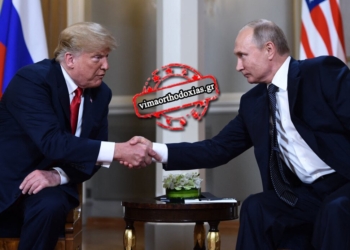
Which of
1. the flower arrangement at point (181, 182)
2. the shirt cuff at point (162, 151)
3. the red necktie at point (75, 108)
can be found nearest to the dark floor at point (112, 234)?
the flower arrangement at point (181, 182)

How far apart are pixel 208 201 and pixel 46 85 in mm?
961

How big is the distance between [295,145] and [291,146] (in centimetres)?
2

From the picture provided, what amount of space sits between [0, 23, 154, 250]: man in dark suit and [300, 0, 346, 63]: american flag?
5.78 feet

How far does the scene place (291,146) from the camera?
257 cm

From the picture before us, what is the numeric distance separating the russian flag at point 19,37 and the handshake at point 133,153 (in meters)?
1.27

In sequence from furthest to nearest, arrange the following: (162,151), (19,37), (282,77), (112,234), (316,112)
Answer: (112,234) < (19,37) < (162,151) < (282,77) < (316,112)

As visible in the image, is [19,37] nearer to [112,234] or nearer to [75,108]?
[75,108]

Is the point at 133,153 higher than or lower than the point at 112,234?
higher

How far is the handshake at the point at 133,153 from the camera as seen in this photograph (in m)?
2.78

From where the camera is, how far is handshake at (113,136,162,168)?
109 inches

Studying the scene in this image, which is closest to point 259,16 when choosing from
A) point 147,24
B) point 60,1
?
Result: point 147,24

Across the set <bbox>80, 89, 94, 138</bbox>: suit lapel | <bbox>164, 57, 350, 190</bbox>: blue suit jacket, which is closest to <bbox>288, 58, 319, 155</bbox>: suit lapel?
<bbox>164, 57, 350, 190</bbox>: blue suit jacket

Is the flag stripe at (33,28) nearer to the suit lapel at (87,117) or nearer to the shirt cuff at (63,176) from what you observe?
the suit lapel at (87,117)

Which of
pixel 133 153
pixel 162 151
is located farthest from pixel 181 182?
pixel 133 153
